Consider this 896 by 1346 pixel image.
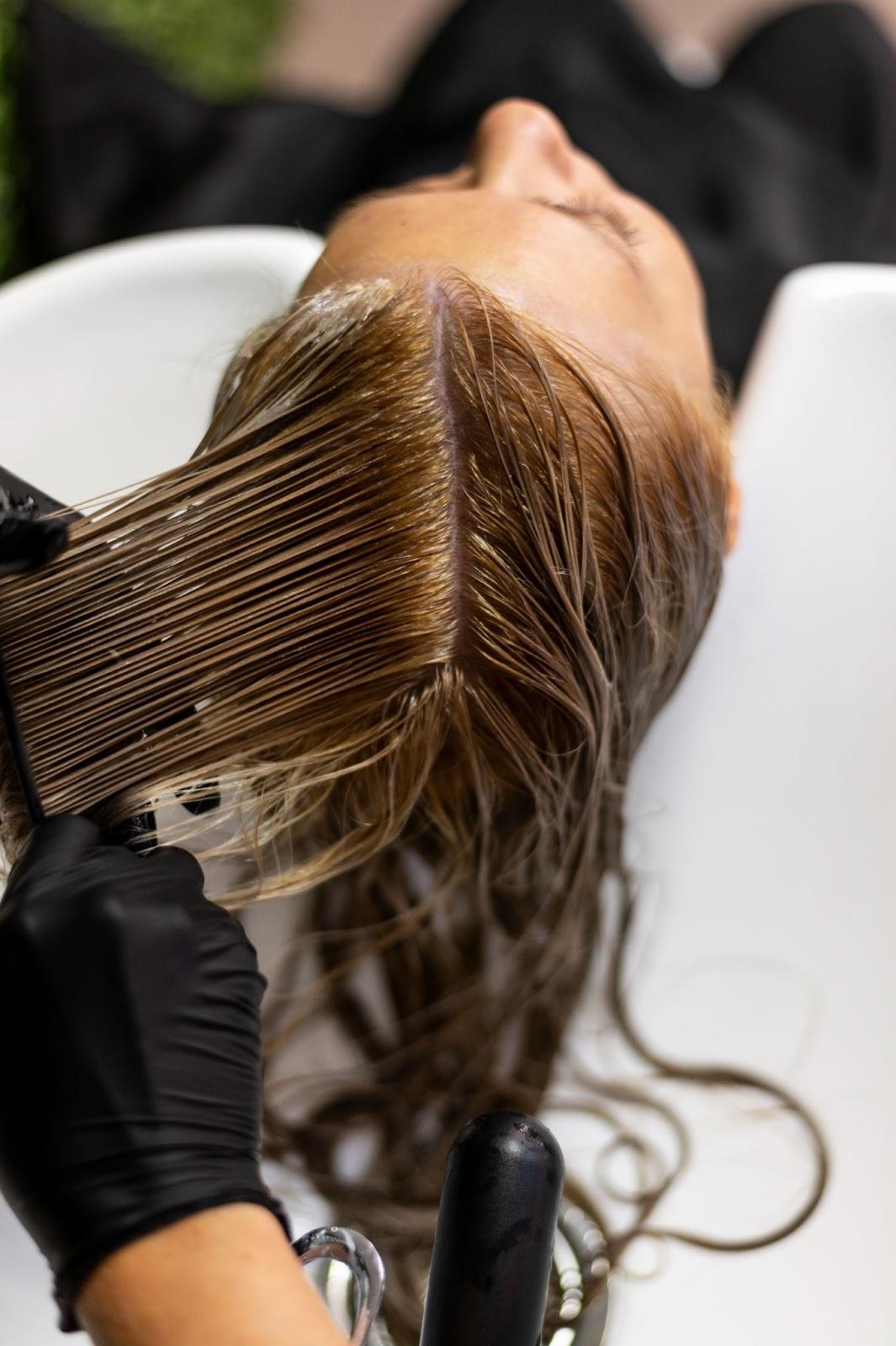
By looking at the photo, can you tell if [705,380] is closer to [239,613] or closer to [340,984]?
[239,613]

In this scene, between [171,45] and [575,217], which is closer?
[575,217]

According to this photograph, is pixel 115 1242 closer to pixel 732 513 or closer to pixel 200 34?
pixel 732 513

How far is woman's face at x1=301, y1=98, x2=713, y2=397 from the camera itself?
663 millimetres

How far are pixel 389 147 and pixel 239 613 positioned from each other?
772 mm

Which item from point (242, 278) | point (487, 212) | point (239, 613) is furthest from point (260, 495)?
point (242, 278)

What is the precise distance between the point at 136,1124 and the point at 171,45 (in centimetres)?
131

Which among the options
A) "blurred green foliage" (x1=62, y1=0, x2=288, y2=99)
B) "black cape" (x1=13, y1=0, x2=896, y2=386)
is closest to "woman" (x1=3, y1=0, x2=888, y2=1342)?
"black cape" (x1=13, y1=0, x2=896, y2=386)

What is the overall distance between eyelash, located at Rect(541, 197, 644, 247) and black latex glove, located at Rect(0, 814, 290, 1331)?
48 centimetres

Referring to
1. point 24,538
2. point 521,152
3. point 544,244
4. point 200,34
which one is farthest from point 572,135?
point 24,538

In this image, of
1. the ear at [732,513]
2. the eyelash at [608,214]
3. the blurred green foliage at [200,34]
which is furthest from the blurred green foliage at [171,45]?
the ear at [732,513]

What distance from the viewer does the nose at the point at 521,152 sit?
0.77 m

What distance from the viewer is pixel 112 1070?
0.50 m

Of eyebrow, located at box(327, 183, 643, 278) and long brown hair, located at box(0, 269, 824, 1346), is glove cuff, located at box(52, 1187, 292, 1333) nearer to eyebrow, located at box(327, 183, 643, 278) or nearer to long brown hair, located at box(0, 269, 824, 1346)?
long brown hair, located at box(0, 269, 824, 1346)

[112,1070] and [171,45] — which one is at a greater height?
[171,45]
